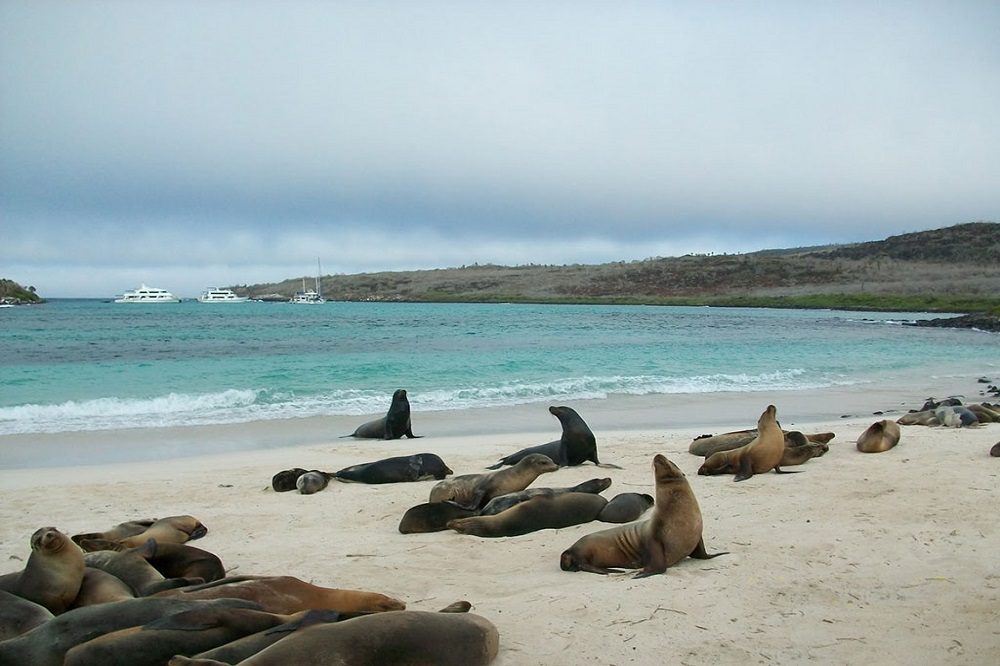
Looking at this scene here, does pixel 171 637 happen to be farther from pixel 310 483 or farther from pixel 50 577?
pixel 310 483

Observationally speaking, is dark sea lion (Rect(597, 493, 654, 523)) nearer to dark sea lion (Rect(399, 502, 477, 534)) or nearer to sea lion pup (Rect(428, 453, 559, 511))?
dark sea lion (Rect(399, 502, 477, 534))

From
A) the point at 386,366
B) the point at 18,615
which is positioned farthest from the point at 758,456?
the point at 386,366

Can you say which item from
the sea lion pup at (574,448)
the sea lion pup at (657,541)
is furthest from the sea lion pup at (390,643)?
the sea lion pup at (574,448)

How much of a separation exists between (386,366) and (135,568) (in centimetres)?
1759

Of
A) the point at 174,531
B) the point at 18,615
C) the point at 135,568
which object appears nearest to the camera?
the point at 18,615

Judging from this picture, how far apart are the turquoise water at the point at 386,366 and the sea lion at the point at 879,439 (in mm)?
8205

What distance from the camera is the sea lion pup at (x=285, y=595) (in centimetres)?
409

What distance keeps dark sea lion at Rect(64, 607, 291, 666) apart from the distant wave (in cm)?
1095

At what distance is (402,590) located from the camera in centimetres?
505

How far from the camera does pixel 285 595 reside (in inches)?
164

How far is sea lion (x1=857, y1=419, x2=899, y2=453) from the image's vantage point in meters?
9.47

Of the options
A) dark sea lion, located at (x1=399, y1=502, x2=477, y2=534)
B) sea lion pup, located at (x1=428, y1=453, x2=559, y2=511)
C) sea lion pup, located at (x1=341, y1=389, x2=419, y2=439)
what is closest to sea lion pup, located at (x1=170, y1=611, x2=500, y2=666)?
dark sea lion, located at (x1=399, y1=502, x2=477, y2=534)

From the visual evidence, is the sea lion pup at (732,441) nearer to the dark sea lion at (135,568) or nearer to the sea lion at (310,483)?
the sea lion at (310,483)

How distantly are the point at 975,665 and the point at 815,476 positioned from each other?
447 centimetres
